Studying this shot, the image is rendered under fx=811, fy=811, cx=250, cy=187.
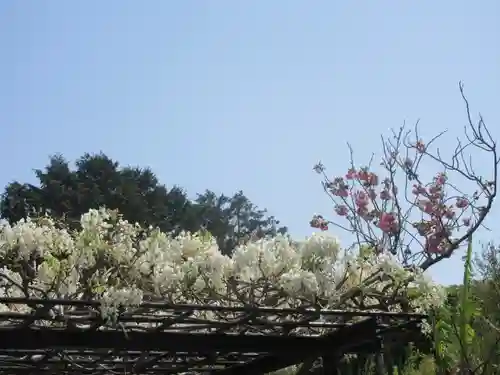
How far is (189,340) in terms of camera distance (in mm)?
4109

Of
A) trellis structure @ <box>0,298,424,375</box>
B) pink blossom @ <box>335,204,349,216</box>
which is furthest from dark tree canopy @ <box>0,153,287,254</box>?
trellis structure @ <box>0,298,424,375</box>

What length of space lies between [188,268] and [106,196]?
1559cm

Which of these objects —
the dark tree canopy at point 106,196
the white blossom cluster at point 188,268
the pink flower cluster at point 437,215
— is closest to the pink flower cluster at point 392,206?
the pink flower cluster at point 437,215

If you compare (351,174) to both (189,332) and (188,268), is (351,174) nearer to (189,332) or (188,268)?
(189,332)

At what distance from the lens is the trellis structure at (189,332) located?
12.3 ft

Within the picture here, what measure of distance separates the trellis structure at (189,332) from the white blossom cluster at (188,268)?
98 mm

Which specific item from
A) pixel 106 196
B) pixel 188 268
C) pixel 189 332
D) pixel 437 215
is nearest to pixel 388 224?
pixel 437 215

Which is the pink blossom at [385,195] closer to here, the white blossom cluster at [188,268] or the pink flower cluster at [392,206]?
the pink flower cluster at [392,206]

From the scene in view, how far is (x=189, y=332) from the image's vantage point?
4.12m

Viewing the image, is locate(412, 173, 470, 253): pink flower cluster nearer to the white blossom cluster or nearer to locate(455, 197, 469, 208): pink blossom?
locate(455, 197, 469, 208): pink blossom

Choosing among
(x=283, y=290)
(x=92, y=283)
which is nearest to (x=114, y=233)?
(x=92, y=283)

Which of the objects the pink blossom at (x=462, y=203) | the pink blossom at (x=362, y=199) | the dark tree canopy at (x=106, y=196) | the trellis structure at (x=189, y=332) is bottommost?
the trellis structure at (x=189, y=332)

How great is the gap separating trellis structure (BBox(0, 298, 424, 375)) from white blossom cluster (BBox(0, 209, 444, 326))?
0.32ft

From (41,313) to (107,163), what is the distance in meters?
16.7
